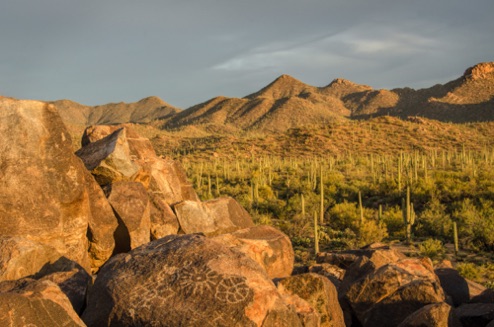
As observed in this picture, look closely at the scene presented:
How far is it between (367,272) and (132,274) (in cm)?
494

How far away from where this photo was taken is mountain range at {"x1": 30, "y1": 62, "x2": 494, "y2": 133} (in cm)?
9306

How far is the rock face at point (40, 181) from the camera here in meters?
8.34

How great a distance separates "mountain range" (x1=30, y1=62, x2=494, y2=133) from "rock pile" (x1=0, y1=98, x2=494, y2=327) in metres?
64.4

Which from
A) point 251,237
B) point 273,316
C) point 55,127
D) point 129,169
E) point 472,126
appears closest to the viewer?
point 273,316

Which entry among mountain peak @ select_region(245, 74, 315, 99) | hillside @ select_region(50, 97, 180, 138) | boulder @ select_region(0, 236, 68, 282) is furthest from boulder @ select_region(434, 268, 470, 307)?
hillside @ select_region(50, 97, 180, 138)

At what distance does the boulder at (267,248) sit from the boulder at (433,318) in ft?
9.52

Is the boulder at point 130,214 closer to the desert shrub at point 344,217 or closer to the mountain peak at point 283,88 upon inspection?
the desert shrub at point 344,217

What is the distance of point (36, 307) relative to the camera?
15.8ft

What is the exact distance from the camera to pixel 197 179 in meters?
36.6

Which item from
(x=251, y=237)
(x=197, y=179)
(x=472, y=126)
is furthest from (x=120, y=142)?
(x=472, y=126)

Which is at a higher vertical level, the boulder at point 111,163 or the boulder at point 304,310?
the boulder at point 111,163

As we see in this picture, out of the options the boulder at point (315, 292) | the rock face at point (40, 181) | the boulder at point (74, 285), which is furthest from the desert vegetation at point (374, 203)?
the boulder at point (74, 285)

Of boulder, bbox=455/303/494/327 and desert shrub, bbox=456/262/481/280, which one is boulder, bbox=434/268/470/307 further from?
desert shrub, bbox=456/262/481/280

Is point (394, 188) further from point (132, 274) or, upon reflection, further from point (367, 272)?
point (132, 274)
